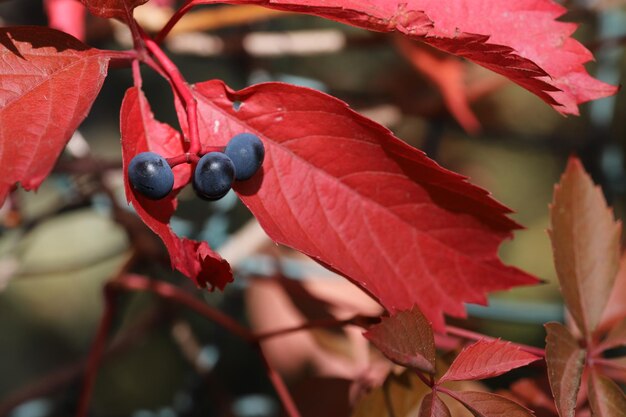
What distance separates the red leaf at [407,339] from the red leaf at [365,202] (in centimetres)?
3

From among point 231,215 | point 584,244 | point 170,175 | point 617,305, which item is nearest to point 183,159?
point 170,175

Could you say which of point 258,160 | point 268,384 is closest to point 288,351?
point 268,384

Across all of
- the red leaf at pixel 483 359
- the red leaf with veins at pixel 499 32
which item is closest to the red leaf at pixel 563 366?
the red leaf at pixel 483 359

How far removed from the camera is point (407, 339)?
0.49 metres

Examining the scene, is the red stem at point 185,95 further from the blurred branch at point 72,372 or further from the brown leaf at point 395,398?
the blurred branch at point 72,372

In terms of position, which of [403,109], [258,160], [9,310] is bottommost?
[9,310]

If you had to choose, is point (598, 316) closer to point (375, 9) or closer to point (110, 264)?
point (375, 9)

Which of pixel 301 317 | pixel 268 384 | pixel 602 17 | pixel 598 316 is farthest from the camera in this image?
pixel 602 17

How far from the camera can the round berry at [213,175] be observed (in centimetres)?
46

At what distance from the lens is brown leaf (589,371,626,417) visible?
21.6 inches

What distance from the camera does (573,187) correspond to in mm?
629

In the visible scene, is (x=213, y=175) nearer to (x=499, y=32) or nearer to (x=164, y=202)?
(x=164, y=202)

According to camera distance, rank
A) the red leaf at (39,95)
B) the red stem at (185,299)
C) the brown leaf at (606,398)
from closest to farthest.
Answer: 1. the red leaf at (39,95)
2. the brown leaf at (606,398)
3. the red stem at (185,299)

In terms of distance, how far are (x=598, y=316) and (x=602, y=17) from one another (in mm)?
993
